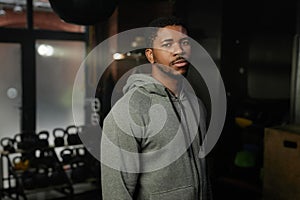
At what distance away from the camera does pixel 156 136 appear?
4.02 ft

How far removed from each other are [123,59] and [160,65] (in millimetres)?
3090

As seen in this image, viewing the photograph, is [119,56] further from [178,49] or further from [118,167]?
[118,167]

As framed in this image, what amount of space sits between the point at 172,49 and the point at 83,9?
1.12 m

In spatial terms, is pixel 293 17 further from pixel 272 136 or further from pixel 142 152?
pixel 142 152

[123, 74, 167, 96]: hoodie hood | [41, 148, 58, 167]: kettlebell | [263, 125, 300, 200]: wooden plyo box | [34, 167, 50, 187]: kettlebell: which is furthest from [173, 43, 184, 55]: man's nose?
[41, 148, 58, 167]: kettlebell

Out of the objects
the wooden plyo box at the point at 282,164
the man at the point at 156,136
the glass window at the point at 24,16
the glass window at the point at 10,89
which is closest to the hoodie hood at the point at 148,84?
the man at the point at 156,136

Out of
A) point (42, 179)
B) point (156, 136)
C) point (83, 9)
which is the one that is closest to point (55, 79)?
point (42, 179)

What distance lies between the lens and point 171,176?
1229 mm

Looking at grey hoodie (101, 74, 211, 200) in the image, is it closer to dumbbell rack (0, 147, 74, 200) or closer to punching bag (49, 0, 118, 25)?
Answer: punching bag (49, 0, 118, 25)

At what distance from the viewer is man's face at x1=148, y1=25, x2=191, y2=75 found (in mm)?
1257

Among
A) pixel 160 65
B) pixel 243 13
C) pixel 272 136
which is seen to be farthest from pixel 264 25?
pixel 160 65

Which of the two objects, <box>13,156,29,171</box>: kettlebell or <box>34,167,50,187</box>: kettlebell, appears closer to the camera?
<box>34,167,50,187</box>: kettlebell

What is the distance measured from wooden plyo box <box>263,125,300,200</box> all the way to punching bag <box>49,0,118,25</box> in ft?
3.85

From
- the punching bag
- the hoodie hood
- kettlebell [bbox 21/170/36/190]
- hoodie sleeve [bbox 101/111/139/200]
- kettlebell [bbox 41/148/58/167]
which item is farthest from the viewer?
kettlebell [bbox 41/148/58/167]
